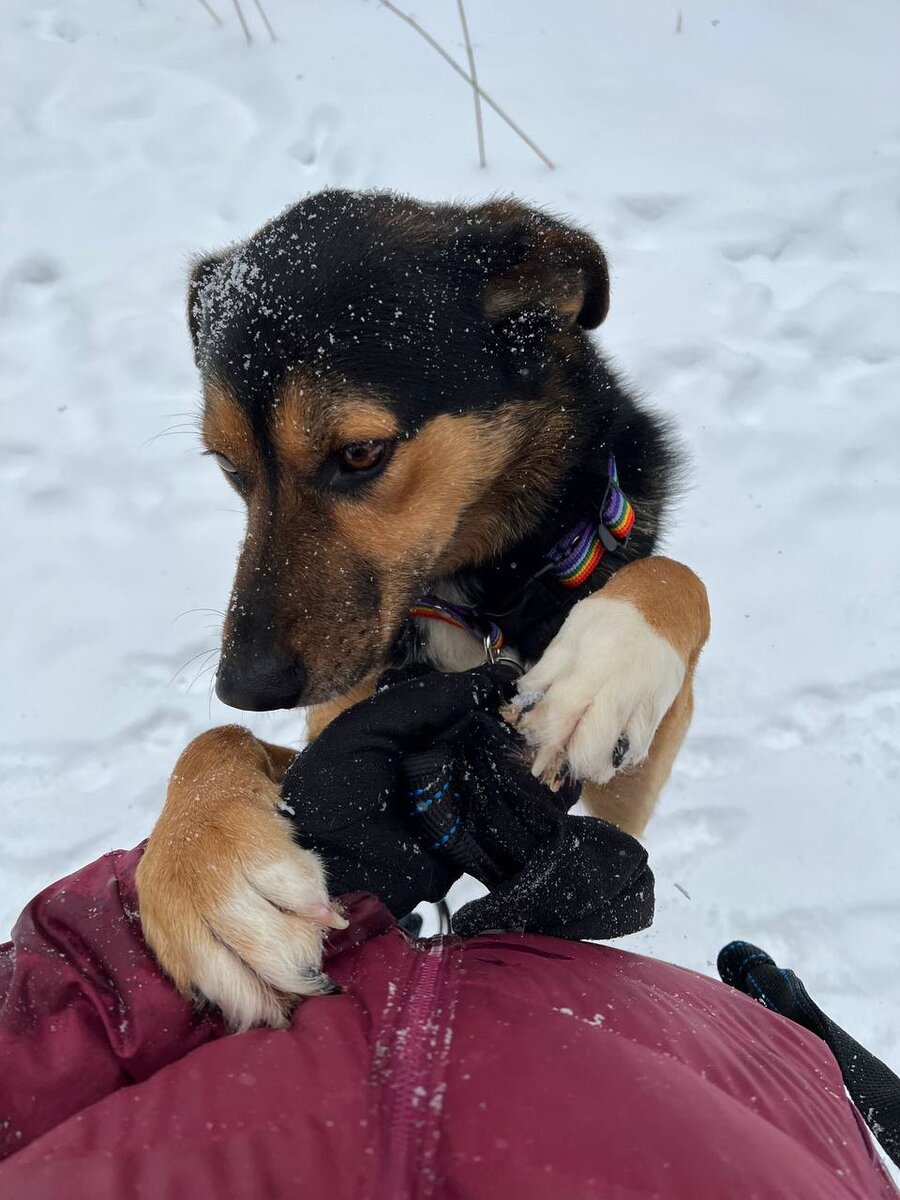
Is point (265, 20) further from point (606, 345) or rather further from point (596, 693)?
point (596, 693)

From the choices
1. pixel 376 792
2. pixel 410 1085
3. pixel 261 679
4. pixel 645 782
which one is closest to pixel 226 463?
pixel 261 679

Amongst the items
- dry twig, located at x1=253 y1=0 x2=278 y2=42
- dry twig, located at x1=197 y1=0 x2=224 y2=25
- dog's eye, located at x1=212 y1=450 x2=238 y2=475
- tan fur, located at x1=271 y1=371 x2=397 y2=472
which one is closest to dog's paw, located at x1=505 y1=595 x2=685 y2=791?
tan fur, located at x1=271 y1=371 x2=397 y2=472

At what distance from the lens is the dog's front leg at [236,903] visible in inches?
59.2

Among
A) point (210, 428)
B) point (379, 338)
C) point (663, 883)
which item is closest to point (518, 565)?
point (379, 338)

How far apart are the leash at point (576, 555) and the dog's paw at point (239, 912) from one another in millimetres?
962

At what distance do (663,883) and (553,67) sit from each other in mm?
5336

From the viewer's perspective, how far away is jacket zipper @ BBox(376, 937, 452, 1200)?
1.11 metres

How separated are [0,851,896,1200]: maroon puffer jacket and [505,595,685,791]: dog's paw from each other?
0.49 metres

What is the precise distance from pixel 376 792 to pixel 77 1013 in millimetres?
626

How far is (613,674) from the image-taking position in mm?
2059

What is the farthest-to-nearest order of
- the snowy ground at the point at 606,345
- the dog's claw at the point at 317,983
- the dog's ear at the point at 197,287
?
1. the snowy ground at the point at 606,345
2. the dog's ear at the point at 197,287
3. the dog's claw at the point at 317,983

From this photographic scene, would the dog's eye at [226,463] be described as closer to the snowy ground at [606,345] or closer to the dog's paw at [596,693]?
the dog's paw at [596,693]

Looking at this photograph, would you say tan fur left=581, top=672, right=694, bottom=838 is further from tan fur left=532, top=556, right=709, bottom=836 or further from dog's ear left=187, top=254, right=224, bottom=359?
dog's ear left=187, top=254, right=224, bottom=359

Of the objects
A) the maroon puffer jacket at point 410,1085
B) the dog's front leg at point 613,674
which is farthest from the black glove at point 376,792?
the dog's front leg at point 613,674
